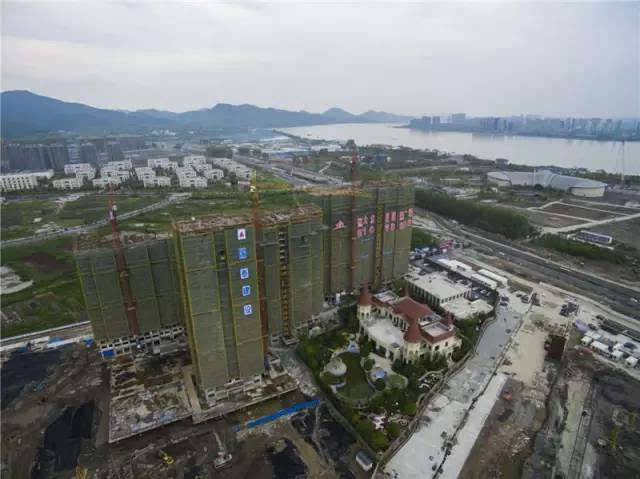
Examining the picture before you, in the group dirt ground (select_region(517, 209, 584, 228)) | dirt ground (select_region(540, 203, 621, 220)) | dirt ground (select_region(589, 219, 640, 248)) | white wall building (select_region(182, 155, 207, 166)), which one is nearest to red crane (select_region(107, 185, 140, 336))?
dirt ground (select_region(517, 209, 584, 228))

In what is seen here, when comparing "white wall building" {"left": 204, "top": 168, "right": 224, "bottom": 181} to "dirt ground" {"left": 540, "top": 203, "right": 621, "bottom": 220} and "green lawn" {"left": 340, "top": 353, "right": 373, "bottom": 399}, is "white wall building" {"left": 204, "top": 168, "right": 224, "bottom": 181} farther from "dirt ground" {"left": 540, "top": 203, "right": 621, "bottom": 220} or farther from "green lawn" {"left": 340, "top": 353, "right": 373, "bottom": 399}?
"green lawn" {"left": 340, "top": 353, "right": 373, "bottom": 399}

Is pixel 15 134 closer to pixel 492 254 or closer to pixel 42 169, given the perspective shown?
pixel 42 169

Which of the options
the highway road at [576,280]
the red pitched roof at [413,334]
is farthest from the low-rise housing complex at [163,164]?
the red pitched roof at [413,334]

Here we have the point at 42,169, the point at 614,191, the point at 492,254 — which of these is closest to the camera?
the point at 492,254

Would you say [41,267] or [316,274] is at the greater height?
[316,274]

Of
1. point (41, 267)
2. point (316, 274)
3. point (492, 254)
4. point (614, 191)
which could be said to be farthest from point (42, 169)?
point (614, 191)

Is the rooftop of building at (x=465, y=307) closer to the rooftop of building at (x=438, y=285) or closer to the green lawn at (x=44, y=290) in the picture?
the rooftop of building at (x=438, y=285)

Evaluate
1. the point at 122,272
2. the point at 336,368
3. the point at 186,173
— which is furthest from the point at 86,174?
the point at 336,368

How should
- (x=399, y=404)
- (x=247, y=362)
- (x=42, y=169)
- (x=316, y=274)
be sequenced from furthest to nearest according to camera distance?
(x=42, y=169)
(x=316, y=274)
(x=247, y=362)
(x=399, y=404)

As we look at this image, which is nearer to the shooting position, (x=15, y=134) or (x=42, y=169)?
(x=42, y=169)
